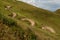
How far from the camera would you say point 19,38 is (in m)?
18.9

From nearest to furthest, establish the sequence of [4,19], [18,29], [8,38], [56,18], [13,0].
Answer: [8,38] → [18,29] → [4,19] → [56,18] → [13,0]

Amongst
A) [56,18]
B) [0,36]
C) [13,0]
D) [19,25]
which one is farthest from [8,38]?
[13,0]

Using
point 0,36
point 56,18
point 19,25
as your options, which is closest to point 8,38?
point 0,36

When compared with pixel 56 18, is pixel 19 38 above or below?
above

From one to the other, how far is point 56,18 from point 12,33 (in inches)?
1822

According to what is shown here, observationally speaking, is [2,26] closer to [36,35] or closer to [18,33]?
[18,33]

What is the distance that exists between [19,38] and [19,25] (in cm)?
160

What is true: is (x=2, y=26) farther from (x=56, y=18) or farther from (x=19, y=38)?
(x=56, y=18)

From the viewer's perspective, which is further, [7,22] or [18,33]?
[7,22]

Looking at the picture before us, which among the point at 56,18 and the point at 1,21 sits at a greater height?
the point at 1,21

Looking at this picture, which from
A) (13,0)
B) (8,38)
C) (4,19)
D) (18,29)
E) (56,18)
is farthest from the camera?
(13,0)

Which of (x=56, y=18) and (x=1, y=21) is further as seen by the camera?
(x=56, y=18)

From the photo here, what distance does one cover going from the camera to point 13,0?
70.7 meters

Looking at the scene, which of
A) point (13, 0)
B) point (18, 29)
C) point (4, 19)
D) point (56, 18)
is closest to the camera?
point (18, 29)
